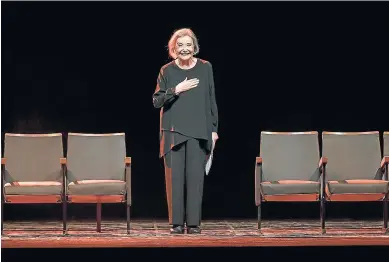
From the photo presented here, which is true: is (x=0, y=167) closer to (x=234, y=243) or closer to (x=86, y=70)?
(x=86, y=70)

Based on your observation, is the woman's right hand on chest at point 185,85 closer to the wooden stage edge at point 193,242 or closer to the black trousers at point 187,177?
the black trousers at point 187,177

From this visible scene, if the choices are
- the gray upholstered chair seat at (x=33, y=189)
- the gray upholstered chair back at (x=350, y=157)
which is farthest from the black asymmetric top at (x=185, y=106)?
the gray upholstered chair back at (x=350, y=157)

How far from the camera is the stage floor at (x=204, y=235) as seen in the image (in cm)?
548

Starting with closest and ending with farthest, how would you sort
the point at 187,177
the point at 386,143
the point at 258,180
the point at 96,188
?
the point at 187,177
the point at 96,188
the point at 258,180
the point at 386,143

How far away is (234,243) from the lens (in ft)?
18.1

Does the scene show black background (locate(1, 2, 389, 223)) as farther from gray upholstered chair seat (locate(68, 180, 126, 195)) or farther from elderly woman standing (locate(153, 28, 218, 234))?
elderly woman standing (locate(153, 28, 218, 234))

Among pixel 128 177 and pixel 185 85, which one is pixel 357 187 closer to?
pixel 185 85

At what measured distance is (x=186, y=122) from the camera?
5863 millimetres

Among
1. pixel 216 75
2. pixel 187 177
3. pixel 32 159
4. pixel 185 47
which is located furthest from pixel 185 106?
pixel 216 75

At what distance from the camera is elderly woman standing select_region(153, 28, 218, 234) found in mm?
5844

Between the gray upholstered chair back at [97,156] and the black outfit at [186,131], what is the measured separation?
0.79 meters

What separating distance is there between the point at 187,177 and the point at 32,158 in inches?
56.1
